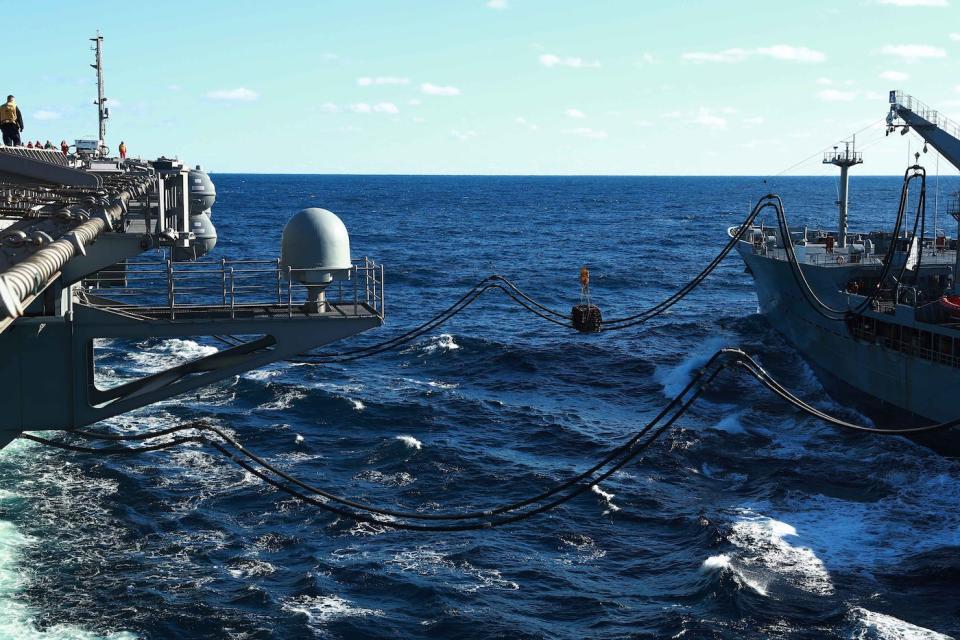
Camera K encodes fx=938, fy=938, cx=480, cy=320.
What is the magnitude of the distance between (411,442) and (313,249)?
55.8 feet

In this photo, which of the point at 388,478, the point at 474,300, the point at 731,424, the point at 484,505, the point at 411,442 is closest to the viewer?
the point at 484,505

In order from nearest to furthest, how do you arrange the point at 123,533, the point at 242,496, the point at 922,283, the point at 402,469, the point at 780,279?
1. the point at 123,533
2. the point at 242,496
3. the point at 402,469
4. the point at 922,283
5. the point at 780,279

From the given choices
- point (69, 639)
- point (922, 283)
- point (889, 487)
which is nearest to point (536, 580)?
point (69, 639)

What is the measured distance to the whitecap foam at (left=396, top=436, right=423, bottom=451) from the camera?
32625 millimetres

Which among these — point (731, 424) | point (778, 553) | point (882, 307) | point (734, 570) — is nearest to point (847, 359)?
point (882, 307)

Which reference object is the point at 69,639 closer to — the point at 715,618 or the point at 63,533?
the point at 63,533

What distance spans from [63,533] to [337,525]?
278 inches

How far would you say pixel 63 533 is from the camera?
79.6 feet

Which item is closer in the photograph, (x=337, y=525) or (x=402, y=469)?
(x=337, y=525)

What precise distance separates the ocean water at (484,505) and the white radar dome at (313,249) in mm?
8162

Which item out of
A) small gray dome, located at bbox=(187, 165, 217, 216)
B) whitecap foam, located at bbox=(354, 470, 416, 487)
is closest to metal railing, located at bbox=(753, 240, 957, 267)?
whitecap foam, located at bbox=(354, 470, 416, 487)

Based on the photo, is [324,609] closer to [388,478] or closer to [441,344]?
[388,478]

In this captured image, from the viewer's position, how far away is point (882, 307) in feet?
132

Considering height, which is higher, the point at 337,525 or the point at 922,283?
the point at 922,283
